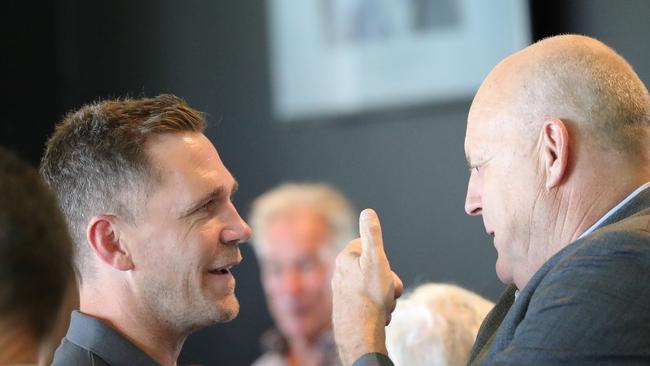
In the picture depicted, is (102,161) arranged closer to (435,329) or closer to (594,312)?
(435,329)

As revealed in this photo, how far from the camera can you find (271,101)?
12.0ft

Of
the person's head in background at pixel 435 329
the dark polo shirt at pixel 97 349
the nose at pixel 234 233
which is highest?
the nose at pixel 234 233

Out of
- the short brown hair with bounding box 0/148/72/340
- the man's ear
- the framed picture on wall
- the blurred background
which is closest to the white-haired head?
the blurred background

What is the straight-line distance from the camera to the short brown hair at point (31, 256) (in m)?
0.98

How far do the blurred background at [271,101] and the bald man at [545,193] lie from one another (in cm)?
136

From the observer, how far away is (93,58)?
3947mm

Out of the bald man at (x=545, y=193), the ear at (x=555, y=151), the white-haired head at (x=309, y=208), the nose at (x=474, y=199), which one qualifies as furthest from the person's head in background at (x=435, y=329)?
the white-haired head at (x=309, y=208)

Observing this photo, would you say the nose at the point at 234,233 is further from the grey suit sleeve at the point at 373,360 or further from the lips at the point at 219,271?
the grey suit sleeve at the point at 373,360

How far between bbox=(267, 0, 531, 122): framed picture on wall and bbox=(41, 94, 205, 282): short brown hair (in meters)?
1.56

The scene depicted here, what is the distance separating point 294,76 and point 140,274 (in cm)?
189

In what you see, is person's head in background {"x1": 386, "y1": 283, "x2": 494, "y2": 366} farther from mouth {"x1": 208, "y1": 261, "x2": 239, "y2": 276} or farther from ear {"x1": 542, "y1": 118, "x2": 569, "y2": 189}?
ear {"x1": 542, "y1": 118, "x2": 569, "y2": 189}

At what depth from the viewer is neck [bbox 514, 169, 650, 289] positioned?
5.15 feet

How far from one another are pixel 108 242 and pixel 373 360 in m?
0.50

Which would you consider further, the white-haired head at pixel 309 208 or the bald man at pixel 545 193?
the white-haired head at pixel 309 208
